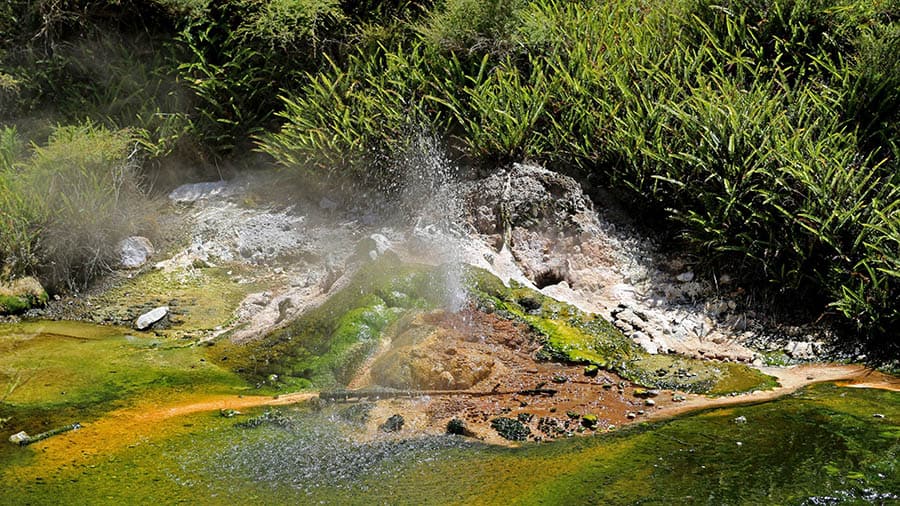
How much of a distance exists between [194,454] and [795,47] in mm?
6004

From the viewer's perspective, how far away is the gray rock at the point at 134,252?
7273 millimetres

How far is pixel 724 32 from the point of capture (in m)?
→ 7.35

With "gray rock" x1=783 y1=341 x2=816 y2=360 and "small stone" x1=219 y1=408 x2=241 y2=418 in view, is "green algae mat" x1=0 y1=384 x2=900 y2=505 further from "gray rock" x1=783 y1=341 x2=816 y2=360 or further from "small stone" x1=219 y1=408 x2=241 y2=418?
"gray rock" x1=783 y1=341 x2=816 y2=360

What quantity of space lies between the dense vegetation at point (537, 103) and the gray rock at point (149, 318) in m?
1.05

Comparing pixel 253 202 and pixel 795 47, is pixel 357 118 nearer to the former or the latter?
pixel 253 202

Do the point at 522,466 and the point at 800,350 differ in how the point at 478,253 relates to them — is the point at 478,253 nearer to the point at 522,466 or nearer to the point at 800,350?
the point at 800,350

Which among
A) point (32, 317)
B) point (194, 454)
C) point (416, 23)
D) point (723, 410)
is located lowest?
point (32, 317)

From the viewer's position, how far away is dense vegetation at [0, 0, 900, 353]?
5.96 metres

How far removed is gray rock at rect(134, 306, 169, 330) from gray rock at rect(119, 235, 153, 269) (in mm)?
1016

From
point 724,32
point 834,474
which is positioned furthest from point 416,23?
point 834,474

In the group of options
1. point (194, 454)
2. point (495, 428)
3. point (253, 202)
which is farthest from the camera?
point (253, 202)

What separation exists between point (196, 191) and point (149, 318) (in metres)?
2.35

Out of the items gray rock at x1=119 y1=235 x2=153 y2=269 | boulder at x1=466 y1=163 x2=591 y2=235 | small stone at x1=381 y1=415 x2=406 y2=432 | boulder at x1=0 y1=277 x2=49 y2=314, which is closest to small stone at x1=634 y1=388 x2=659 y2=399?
small stone at x1=381 y1=415 x2=406 y2=432

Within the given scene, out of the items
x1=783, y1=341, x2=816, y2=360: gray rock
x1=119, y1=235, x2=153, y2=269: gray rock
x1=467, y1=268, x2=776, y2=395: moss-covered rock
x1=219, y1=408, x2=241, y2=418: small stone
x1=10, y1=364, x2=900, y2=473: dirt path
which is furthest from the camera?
x1=119, y1=235, x2=153, y2=269: gray rock
